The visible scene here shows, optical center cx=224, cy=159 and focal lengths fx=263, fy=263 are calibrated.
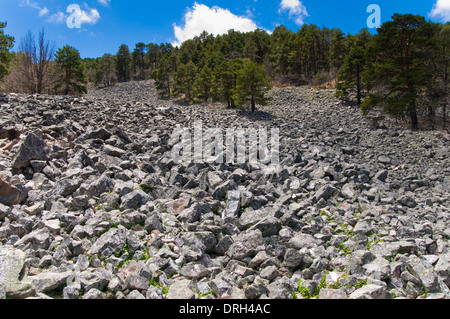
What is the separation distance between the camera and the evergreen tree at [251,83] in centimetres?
2789

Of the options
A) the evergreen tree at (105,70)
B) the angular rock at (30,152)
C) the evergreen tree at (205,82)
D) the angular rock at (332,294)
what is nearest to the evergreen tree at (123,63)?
the evergreen tree at (105,70)

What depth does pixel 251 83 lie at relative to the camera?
28406 millimetres

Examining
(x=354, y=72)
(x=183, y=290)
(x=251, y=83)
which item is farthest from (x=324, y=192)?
(x=354, y=72)

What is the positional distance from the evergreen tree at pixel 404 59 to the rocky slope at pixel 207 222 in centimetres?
761

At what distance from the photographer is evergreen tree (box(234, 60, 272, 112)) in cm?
2789

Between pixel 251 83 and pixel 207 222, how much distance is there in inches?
957

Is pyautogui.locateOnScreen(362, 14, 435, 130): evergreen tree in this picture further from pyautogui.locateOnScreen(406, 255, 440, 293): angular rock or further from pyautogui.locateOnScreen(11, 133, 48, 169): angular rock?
pyautogui.locateOnScreen(11, 133, 48, 169): angular rock

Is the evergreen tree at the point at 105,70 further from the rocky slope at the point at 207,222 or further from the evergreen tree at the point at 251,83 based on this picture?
the rocky slope at the point at 207,222

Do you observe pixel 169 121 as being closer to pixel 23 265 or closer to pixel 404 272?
pixel 23 265

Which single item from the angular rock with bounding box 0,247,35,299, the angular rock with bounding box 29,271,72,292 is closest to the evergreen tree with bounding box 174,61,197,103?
the angular rock with bounding box 0,247,35,299

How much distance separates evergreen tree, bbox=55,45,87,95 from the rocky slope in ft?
82.5

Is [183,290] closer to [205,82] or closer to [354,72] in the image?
[354,72]

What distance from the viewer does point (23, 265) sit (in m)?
4.37
